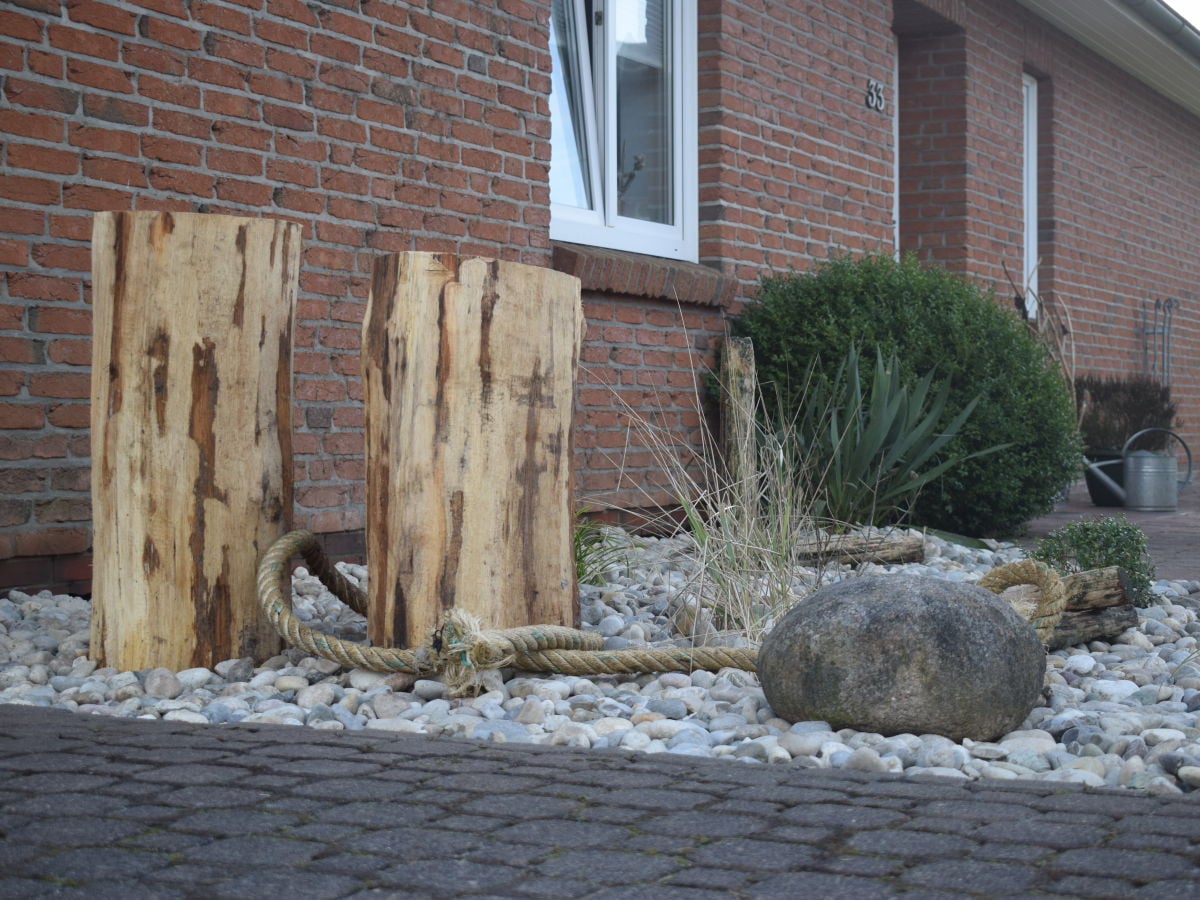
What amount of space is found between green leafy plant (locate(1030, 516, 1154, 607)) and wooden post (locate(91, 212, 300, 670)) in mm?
2772

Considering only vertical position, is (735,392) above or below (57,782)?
above

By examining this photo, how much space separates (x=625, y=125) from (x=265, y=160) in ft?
8.83

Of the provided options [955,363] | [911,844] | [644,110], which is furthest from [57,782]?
[644,110]

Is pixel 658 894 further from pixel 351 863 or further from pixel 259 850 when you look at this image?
pixel 259 850

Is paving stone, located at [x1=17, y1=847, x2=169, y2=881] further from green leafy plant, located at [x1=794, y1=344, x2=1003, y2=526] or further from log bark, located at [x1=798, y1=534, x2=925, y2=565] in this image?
green leafy plant, located at [x1=794, y1=344, x2=1003, y2=526]

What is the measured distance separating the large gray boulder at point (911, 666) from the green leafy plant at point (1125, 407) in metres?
8.18

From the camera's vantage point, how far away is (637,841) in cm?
217

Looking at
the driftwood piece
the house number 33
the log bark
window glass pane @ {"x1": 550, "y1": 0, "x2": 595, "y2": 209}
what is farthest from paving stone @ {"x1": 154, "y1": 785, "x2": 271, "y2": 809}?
the house number 33

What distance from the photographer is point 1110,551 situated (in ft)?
16.3

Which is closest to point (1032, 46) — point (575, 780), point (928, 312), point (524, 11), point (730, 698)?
point (928, 312)

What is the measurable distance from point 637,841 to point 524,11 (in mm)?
4941

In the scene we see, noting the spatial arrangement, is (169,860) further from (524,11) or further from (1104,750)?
(524,11)

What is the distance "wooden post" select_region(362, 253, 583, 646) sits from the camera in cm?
354

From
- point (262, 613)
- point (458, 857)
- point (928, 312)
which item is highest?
point (928, 312)
